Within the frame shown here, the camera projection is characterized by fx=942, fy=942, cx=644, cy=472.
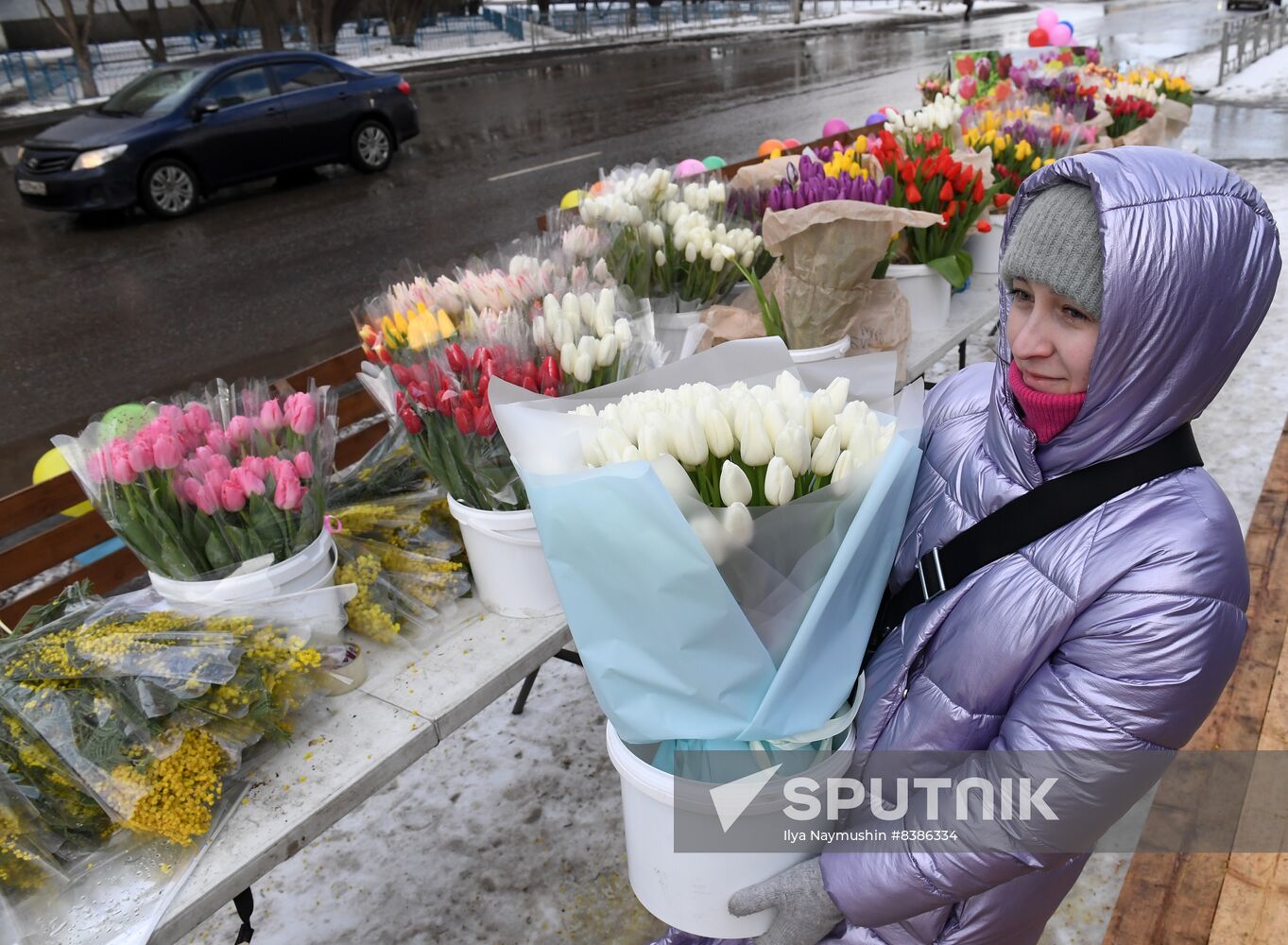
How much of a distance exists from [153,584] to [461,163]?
10.4 metres

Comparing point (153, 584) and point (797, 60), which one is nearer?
point (153, 584)

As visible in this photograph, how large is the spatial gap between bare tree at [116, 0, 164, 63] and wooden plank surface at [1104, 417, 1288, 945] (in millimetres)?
23813

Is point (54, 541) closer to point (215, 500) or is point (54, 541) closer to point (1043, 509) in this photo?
point (215, 500)

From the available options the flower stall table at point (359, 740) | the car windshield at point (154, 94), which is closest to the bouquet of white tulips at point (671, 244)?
the flower stall table at point (359, 740)

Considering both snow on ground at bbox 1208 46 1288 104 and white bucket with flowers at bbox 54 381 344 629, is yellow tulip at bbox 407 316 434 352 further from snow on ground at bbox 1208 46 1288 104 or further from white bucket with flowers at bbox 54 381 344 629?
snow on ground at bbox 1208 46 1288 104

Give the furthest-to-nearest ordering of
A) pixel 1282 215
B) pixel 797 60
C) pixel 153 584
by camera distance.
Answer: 1. pixel 797 60
2. pixel 1282 215
3. pixel 153 584

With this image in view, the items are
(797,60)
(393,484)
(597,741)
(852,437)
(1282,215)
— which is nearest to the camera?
(852,437)

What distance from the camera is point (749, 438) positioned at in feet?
3.77

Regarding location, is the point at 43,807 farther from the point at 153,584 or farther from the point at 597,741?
the point at 597,741

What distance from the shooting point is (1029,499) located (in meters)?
1.22

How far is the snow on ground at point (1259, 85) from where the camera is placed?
12547 millimetres

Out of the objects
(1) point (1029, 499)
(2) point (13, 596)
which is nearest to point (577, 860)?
(1) point (1029, 499)

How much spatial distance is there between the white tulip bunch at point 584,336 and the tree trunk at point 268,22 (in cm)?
2197

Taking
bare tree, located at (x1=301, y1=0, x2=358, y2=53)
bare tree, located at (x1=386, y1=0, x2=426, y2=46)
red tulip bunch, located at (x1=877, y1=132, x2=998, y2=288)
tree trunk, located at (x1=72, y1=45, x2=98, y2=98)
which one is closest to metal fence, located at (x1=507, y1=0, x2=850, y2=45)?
bare tree, located at (x1=386, y1=0, x2=426, y2=46)
